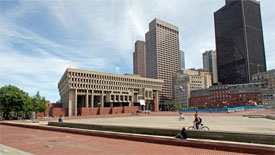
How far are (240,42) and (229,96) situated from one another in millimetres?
81019

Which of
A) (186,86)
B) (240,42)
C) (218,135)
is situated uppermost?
(240,42)

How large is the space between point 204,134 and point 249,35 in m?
190

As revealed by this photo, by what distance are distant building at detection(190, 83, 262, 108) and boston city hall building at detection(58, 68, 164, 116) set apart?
1251 inches

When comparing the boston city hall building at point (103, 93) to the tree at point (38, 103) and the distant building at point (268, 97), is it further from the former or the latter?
the distant building at point (268, 97)

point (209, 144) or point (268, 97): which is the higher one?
point (268, 97)

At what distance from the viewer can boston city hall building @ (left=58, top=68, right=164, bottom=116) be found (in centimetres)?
8681

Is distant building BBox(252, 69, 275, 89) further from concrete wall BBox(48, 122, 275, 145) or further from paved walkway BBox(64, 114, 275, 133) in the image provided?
concrete wall BBox(48, 122, 275, 145)

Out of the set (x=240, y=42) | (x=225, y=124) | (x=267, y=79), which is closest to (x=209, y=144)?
(x=225, y=124)

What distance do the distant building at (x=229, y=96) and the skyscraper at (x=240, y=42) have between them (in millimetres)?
59775

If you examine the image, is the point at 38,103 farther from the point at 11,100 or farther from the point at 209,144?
the point at 209,144

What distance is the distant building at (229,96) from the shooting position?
349ft

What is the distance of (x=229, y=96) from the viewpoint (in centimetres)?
11338

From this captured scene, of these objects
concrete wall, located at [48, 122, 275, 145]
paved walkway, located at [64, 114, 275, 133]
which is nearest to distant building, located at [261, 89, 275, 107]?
paved walkway, located at [64, 114, 275, 133]

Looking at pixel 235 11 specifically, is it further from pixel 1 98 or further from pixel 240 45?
pixel 1 98
